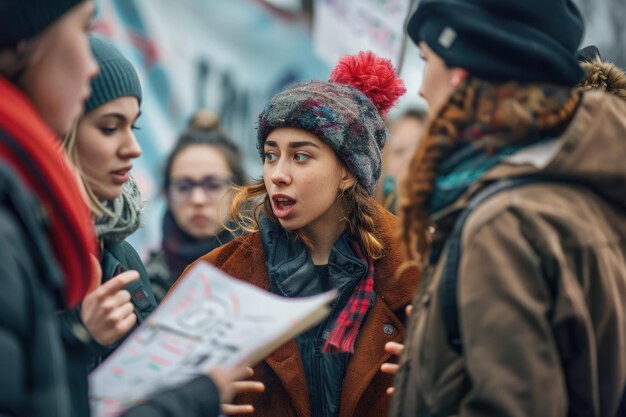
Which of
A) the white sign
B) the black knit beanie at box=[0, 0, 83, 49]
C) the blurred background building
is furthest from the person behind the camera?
the blurred background building

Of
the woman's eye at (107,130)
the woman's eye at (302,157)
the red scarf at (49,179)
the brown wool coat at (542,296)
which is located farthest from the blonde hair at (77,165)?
the brown wool coat at (542,296)

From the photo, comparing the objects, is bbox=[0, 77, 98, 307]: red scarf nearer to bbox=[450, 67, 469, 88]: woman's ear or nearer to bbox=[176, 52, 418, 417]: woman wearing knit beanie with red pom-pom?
bbox=[450, 67, 469, 88]: woman's ear

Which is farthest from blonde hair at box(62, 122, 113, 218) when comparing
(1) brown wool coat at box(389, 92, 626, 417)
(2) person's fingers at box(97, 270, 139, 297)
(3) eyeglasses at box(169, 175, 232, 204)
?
(3) eyeglasses at box(169, 175, 232, 204)

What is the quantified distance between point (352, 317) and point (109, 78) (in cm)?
123

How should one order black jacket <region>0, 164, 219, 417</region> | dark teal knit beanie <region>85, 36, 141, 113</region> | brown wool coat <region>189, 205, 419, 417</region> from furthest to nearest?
brown wool coat <region>189, 205, 419, 417</region> < dark teal knit beanie <region>85, 36, 141, 113</region> < black jacket <region>0, 164, 219, 417</region>

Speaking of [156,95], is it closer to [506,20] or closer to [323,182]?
[323,182]

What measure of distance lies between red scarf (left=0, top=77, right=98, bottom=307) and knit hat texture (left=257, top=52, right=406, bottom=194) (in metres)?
1.65

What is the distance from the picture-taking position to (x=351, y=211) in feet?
11.3

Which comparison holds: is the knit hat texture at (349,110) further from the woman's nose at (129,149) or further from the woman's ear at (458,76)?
the woman's ear at (458,76)

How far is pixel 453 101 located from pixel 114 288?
40.1 inches

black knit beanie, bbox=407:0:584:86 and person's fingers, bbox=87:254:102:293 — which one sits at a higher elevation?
black knit beanie, bbox=407:0:584:86

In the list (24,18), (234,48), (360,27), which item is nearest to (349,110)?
(24,18)

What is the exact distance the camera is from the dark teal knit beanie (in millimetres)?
2586

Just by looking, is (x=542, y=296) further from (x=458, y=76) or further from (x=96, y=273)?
(x=96, y=273)
